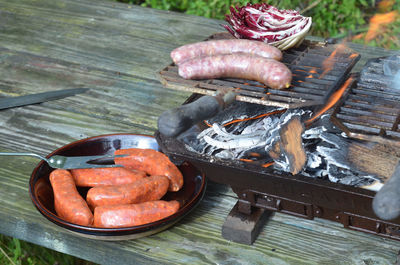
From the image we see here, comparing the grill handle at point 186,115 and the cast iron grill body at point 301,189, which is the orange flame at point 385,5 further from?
the grill handle at point 186,115

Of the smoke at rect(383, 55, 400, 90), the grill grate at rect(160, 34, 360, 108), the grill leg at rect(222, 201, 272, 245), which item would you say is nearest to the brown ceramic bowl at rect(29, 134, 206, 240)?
the grill leg at rect(222, 201, 272, 245)

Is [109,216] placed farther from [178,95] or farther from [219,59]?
[178,95]

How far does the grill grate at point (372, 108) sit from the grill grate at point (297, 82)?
3.0 inches

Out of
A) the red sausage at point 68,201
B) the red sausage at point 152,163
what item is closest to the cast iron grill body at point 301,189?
the red sausage at point 152,163

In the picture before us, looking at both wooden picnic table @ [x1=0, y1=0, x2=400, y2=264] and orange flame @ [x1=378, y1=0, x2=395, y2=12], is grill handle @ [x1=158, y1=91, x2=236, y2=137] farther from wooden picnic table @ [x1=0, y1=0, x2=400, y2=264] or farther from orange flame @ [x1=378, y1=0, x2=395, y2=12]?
orange flame @ [x1=378, y1=0, x2=395, y2=12]

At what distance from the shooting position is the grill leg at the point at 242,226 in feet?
6.73

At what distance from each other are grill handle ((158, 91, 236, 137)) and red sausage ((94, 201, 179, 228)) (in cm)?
48

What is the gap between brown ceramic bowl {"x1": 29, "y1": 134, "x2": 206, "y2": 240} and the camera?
194cm

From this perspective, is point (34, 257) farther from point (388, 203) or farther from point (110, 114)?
point (388, 203)

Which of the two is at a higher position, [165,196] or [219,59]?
[219,59]

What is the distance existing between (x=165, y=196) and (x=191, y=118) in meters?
0.71

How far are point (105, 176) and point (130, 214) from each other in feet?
1.02

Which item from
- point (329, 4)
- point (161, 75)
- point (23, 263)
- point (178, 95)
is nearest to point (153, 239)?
point (161, 75)

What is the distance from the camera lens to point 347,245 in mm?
2061
